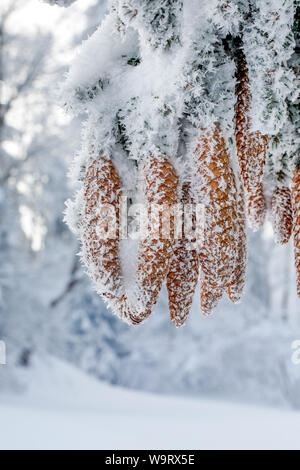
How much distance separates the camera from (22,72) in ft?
23.5

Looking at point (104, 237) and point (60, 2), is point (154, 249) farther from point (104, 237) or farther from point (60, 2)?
point (60, 2)

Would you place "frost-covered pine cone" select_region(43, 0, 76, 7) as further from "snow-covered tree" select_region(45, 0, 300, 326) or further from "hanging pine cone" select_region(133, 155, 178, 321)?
"hanging pine cone" select_region(133, 155, 178, 321)

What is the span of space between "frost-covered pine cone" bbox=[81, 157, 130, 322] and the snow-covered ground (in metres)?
5.78

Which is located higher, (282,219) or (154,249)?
(282,219)

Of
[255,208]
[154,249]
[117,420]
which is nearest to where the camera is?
[154,249]

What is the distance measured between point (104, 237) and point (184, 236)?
3.0 inches

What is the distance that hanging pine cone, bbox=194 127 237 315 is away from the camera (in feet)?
1.33

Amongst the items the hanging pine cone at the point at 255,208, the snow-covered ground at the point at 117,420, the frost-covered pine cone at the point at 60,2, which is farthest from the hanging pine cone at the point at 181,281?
the snow-covered ground at the point at 117,420

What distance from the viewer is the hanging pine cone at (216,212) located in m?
0.41

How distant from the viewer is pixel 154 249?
39 cm

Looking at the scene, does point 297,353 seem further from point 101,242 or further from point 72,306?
point 101,242

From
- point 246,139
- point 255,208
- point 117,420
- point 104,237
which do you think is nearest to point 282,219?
point 255,208

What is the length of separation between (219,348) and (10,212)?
465 cm

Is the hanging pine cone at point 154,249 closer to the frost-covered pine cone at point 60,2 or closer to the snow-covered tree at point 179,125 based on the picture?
the snow-covered tree at point 179,125
